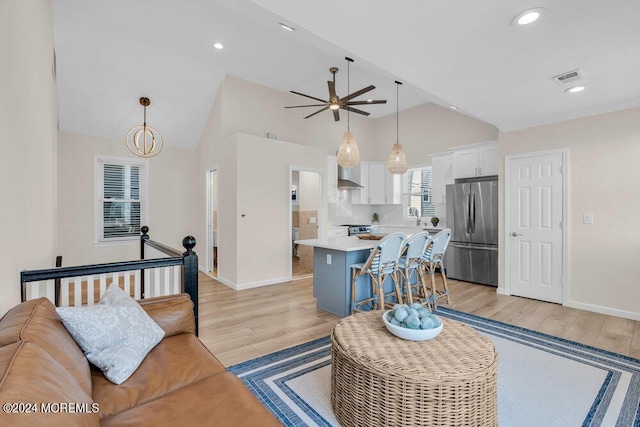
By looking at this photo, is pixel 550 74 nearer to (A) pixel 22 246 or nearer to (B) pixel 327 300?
(B) pixel 327 300

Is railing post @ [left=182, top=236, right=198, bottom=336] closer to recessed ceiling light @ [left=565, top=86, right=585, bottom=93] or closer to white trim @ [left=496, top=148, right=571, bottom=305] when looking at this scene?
recessed ceiling light @ [left=565, top=86, right=585, bottom=93]

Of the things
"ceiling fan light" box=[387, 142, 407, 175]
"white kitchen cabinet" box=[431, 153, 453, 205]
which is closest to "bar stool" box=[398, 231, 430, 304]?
"ceiling fan light" box=[387, 142, 407, 175]

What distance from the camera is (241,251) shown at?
485cm

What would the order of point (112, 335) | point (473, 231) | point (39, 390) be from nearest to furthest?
1. point (39, 390)
2. point (112, 335)
3. point (473, 231)

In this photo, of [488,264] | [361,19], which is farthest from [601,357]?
[361,19]

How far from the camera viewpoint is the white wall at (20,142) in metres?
1.45

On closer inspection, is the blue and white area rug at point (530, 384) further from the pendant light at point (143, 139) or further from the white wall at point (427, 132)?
the pendant light at point (143, 139)

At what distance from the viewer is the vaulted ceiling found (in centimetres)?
203

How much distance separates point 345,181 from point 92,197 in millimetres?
4955

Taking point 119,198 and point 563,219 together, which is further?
point 119,198

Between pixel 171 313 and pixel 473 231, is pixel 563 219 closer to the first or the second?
pixel 473 231

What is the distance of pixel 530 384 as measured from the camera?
7.29 ft

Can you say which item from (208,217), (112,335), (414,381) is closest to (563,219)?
(414,381)

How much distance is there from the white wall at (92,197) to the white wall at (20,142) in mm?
3488
